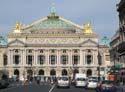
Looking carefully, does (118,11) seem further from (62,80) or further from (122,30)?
(62,80)

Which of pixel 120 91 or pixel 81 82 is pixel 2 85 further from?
pixel 120 91

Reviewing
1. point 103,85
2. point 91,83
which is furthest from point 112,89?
point 91,83

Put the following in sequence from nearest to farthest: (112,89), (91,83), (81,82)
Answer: (112,89) < (91,83) < (81,82)

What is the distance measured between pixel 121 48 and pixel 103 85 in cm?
3204

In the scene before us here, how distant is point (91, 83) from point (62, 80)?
819 cm

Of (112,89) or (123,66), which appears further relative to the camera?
(123,66)

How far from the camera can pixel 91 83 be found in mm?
77625

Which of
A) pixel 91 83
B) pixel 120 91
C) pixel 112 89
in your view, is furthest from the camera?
pixel 91 83

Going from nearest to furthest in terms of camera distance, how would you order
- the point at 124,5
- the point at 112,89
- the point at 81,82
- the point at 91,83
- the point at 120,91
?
the point at 120,91, the point at 112,89, the point at 91,83, the point at 124,5, the point at 81,82

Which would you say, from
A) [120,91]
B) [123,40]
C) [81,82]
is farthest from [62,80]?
[120,91]

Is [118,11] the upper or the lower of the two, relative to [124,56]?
upper

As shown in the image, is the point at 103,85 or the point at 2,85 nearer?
the point at 103,85

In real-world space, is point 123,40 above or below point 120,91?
above

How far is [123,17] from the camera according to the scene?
85.9m
